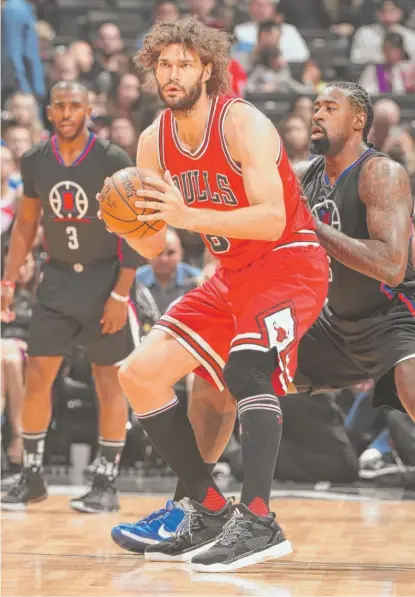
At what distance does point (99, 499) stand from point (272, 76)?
6383 millimetres

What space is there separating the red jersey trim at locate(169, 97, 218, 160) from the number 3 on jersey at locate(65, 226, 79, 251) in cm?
169

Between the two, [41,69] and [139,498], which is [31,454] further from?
[41,69]

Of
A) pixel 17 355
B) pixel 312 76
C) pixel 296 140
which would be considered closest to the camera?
pixel 17 355

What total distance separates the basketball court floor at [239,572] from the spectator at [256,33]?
6.78 metres

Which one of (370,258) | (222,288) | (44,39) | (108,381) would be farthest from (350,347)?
(44,39)

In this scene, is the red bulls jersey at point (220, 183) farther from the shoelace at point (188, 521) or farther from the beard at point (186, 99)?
the shoelace at point (188, 521)

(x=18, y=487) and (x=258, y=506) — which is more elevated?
(x=258, y=506)

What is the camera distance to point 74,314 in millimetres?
6051

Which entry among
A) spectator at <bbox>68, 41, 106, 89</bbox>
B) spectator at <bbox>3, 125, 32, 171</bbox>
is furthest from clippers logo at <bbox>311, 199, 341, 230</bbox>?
spectator at <bbox>68, 41, 106, 89</bbox>

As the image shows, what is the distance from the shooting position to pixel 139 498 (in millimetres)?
6320

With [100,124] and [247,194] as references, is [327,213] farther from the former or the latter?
[100,124]

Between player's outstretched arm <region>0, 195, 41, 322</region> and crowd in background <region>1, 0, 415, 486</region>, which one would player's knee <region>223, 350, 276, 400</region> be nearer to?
player's outstretched arm <region>0, 195, 41, 322</region>

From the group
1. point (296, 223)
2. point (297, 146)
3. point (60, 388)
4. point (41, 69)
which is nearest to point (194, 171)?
point (296, 223)

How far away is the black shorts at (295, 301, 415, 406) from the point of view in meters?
4.60
